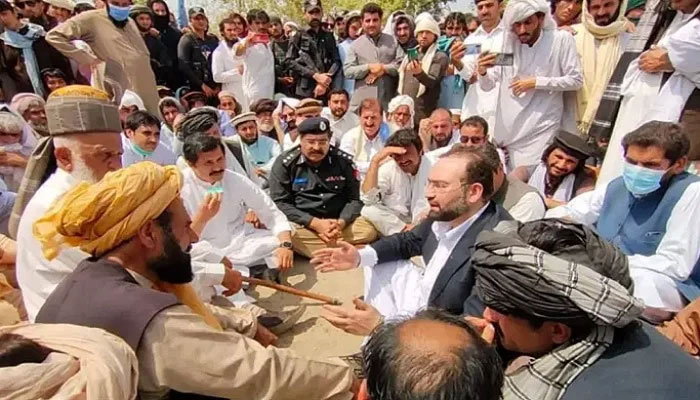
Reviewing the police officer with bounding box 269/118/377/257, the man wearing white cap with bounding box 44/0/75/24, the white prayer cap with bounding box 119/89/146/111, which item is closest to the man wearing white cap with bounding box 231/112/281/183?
the police officer with bounding box 269/118/377/257

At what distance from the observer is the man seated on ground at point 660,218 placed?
2807mm

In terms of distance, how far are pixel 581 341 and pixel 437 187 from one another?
4.55ft

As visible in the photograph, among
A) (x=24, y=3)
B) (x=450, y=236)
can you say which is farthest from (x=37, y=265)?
(x=24, y=3)

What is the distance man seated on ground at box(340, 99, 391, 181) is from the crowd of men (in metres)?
0.03

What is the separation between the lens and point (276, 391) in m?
1.74

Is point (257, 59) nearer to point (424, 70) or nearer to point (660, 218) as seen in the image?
point (424, 70)

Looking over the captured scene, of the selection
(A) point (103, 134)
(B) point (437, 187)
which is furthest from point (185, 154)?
(B) point (437, 187)

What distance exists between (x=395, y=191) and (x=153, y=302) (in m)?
3.56

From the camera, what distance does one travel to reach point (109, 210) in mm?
1743

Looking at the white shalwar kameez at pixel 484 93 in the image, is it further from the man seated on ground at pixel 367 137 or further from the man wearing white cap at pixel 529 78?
the man seated on ground at pixel 367 137

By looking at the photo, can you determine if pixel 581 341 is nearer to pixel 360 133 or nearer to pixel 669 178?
pixel 669 178

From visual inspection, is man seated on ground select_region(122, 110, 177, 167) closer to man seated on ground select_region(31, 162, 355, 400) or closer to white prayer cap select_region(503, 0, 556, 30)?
man seated on ground select_region(31, 162, 355, 400)

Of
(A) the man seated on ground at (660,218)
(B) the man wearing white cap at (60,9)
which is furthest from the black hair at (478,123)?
(B) the man wearing white cap at (60,9)

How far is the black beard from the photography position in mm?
1851
